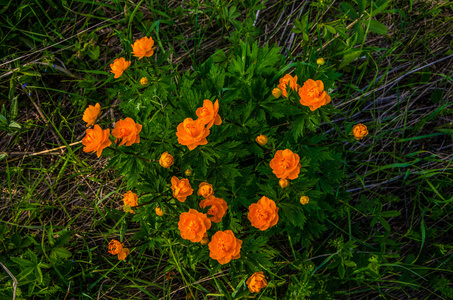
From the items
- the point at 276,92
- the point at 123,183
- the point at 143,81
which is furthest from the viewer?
the point at 123,183

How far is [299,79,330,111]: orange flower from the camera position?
1.59 metres

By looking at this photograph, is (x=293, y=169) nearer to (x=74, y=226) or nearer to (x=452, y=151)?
(x=452, y=151)

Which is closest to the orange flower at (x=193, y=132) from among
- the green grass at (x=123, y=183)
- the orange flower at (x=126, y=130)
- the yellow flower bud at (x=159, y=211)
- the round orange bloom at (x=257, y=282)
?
the orange flower at (x=126, y=130)

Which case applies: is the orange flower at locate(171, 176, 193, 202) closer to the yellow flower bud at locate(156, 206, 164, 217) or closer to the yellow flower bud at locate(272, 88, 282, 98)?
the yellow flower bud at locate(156, 206, 164, 217)

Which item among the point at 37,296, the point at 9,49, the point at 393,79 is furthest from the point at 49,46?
the point at 393,79

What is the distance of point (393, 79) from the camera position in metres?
2.78

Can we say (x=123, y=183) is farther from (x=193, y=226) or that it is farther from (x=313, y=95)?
(x=313, y=95)

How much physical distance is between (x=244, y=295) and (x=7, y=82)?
304 cm

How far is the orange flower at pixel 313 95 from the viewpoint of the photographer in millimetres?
1590

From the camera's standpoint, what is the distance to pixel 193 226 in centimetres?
166

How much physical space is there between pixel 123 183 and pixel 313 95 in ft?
6.45

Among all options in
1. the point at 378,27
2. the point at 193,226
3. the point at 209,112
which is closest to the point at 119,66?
the point at 209,112

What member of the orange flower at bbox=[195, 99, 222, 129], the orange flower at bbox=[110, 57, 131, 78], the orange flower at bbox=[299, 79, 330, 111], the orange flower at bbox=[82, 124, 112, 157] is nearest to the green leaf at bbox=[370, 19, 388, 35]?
the orange flower at bbox=[299, 79, 330, 111]

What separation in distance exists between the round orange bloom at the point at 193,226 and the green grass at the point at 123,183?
0.84 m
